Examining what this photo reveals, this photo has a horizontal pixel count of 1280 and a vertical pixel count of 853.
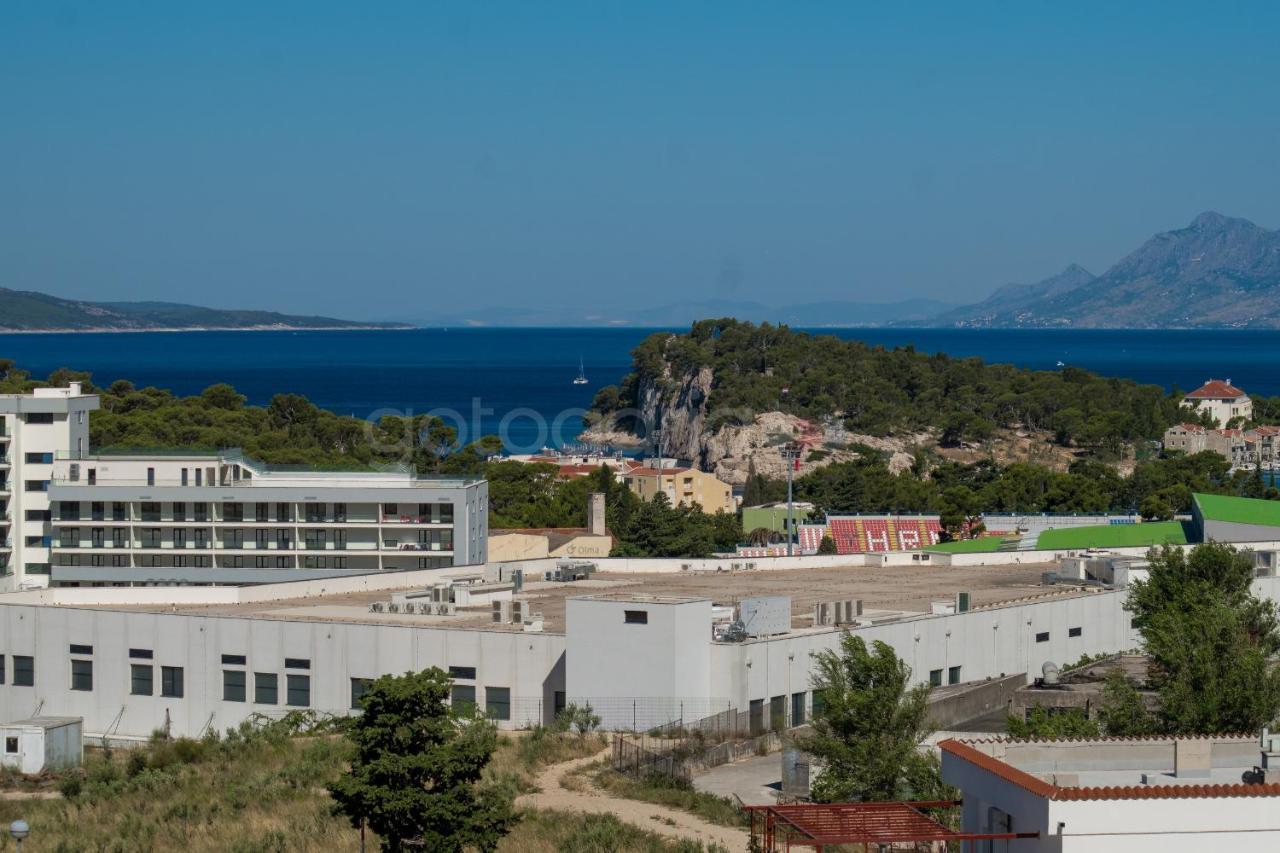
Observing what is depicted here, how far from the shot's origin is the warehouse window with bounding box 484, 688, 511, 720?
3219 centimetres

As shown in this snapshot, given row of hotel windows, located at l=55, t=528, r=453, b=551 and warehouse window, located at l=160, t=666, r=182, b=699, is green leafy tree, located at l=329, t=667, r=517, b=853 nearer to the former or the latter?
warehouse window, located at l=160, t=666, r=182, b=699

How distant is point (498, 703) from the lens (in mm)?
32344

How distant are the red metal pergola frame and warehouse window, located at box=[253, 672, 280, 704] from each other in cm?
1848

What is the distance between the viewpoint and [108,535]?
55000mm

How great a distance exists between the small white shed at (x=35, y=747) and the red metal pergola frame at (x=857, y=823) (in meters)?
16.8

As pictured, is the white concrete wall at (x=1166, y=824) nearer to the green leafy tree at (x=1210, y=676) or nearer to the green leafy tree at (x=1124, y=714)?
the green leafy tree at (x=1210, y=676)

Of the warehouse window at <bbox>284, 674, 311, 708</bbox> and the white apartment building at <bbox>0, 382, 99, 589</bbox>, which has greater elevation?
the white apartment building at <bbox>0, 382, 99, 589</bbox>

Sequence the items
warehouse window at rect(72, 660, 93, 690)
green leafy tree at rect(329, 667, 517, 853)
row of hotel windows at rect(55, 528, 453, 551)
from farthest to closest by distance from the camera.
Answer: row of hotel windows at rect(55, 528, 453, 551)
warehouse window at rect(72, 660, 93, 690)
green leafy tree at rect(329, 667, 517, 853)

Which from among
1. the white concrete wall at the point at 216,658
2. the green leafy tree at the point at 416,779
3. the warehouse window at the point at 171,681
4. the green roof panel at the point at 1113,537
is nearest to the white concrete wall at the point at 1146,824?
the green leafy tree at the point at 416,779

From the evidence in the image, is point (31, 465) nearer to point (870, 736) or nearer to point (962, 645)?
point (962, 645)

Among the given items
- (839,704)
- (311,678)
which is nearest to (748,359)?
(311,678)

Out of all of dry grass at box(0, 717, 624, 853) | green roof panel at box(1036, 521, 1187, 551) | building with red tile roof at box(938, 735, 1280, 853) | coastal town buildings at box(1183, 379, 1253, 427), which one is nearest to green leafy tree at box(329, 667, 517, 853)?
dry grass at box(0, 717, 624, 853)

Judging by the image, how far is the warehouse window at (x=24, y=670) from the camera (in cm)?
3625

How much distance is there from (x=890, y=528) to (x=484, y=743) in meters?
60.6
